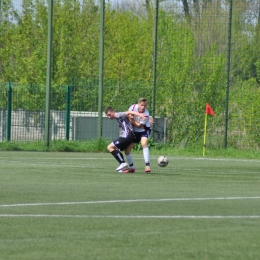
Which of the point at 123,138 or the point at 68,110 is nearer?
the point at 123,138

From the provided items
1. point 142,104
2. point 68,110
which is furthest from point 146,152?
point 68,110

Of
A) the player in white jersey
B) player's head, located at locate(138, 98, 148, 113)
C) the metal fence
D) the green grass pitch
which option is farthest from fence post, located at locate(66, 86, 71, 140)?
the green grass pitch

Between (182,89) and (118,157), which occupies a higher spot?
(182,89)

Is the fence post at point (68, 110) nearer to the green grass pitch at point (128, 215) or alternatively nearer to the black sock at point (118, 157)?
the black sock at point (118, 157)

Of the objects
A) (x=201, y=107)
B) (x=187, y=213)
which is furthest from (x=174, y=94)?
(x=187, y=213)

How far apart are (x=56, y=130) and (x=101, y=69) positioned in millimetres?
3448

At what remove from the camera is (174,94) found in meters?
29.4

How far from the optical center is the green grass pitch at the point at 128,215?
696 cm

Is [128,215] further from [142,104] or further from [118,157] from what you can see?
[142,104]

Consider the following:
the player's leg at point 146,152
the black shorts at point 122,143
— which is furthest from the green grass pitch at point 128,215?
the black shorts at point 122,143

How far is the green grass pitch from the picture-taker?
6965 mm

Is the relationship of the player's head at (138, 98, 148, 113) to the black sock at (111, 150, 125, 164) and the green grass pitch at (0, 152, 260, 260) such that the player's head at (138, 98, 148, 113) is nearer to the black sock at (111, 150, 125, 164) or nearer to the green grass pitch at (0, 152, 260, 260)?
the black sock at (111, 150, 125, 164)

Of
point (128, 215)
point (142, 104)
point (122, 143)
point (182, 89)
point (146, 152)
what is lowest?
point (128, 215)

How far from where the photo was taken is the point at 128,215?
9359 mm
